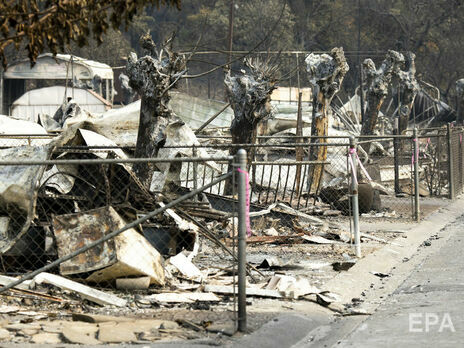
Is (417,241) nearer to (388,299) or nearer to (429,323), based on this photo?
(388,299)

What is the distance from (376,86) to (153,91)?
17.0 m

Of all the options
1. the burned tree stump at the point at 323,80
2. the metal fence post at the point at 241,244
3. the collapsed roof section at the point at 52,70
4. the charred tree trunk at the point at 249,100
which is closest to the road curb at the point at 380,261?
the metal fence post at the point at 241,244

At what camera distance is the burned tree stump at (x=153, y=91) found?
16.7m

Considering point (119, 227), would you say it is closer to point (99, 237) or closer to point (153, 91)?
point (99, 237)

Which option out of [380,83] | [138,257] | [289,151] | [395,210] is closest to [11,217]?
[138,257]

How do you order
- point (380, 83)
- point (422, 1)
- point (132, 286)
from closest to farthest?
1. point (132, 286)
2. point (380, 83)
3. point (422, 1)

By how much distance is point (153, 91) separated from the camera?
55.2 ft

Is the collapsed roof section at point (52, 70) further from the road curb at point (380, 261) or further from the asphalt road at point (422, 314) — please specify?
the asphalt road at point (422, 314)

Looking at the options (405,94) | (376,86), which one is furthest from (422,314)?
(405,94)

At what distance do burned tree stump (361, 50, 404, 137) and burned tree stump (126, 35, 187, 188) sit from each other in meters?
14.9

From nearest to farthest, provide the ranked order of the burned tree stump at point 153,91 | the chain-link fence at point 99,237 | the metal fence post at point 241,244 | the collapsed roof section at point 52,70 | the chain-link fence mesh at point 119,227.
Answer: the metal fence post at point 241,244 → the chain-link fence at point 99,237 → the chain-link fence mesh at point 119,227 → the burned tree stump at point 153,91 → the collapsed roof section at point 52,70

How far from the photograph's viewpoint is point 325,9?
8206cm

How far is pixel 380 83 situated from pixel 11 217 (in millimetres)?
22647

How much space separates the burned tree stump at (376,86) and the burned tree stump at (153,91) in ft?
49.0
